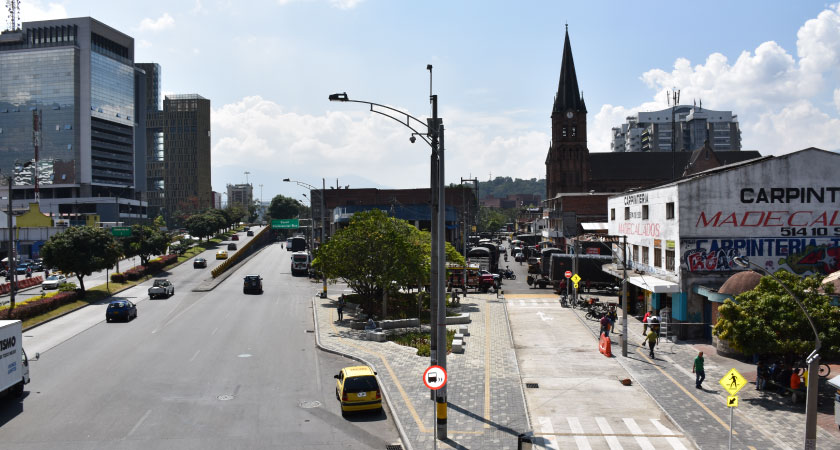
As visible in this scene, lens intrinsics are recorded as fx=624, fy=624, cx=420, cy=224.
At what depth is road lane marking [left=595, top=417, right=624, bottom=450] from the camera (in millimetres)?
17688

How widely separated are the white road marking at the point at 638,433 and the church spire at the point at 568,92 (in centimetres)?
10418

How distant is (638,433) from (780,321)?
26.0 feet

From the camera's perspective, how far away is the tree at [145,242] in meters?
77.5

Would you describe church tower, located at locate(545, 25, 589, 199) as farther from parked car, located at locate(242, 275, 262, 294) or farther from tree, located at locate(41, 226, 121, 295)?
tree, located at locate(41, 226, 121, 295)

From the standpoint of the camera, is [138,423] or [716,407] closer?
[138,423]

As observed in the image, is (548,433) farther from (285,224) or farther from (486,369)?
(285,224)

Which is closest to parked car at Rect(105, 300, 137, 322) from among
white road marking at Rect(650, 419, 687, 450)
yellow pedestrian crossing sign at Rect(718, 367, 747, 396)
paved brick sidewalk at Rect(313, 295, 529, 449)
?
paved brick sidewalk at Rect(313, 295, 529, 449)

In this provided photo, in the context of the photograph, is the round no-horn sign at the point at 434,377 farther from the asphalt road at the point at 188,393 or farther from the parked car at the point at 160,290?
the parked car at the point at 160,290

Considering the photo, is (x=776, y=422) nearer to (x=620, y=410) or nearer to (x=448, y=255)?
(x=620, y=410)

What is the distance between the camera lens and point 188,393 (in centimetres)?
2319

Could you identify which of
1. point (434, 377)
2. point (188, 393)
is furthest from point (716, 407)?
point (188, 393)

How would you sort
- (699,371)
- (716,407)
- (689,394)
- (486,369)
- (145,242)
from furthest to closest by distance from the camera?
(145,242) → (486,369) → (699,371) → (689,394) → (716,407)

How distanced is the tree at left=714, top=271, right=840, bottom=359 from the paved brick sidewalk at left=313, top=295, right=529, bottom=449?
8.45 meters

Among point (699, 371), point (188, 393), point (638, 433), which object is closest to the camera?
point (638, 433)
